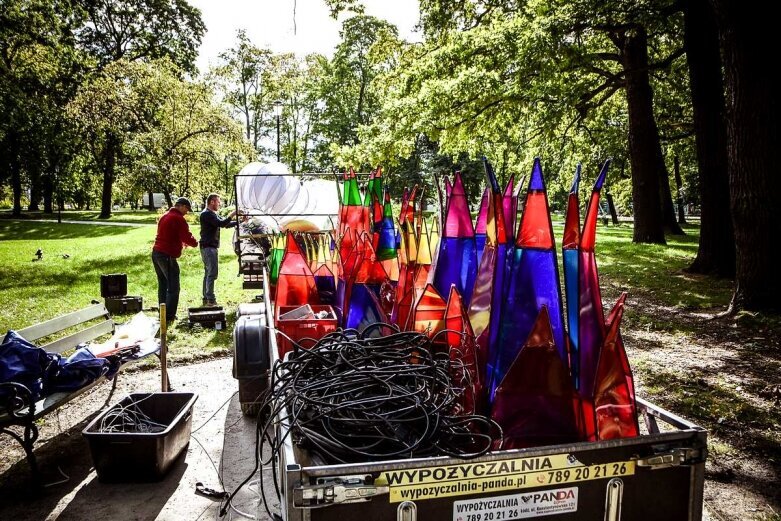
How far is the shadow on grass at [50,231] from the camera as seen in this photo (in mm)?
23125

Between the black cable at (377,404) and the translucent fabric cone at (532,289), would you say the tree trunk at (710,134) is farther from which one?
the black cable at (377,404)

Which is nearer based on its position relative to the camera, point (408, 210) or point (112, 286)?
point (408, 210)

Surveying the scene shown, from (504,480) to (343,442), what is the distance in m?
0.63

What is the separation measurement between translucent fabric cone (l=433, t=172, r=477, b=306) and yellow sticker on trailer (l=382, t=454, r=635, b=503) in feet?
4.82

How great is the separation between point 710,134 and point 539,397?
11798 millimetres

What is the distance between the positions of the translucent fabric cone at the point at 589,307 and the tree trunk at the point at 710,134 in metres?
10.9

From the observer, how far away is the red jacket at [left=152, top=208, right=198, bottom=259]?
29.0 ft

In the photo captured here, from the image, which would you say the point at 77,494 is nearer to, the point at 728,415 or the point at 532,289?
the point at 532,289

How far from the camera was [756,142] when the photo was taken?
8.06 m

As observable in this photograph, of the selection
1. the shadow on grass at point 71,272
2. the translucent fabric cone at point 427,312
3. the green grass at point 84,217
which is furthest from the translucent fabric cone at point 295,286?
the green grass at point 84,217

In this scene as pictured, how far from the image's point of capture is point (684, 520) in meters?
2.21

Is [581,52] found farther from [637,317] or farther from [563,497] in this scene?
[563,497]

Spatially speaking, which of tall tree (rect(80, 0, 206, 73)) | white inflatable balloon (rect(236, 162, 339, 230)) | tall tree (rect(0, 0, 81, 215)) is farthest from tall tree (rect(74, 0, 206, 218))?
white inflatable balloon (rect(236, 162, 339, 230))

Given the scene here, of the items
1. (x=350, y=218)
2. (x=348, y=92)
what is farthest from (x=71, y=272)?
Answer: (x=348, y=92)
